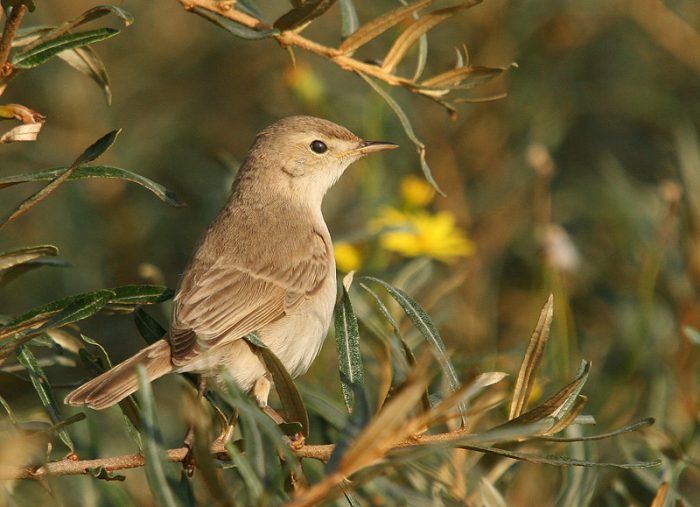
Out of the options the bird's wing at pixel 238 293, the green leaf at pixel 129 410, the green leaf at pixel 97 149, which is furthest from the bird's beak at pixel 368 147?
the green leaf at pixel 97 149

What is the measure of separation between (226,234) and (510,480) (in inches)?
65.5

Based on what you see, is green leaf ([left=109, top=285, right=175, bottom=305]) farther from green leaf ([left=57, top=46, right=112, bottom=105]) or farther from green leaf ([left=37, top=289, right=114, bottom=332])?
green leaf ([left=57, top=46, right=112, bottom=105])

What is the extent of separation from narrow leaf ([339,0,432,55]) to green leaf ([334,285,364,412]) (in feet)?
2.58

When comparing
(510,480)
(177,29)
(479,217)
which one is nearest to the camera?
(510,480)

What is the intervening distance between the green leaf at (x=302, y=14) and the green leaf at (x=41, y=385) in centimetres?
109

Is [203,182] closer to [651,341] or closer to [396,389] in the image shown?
[651,341]

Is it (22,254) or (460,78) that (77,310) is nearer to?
(22,254)

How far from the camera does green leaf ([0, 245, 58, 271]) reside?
2506 mm

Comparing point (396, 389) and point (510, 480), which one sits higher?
point (396, 389)

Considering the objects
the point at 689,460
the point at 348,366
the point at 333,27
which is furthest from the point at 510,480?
the point at 333,27

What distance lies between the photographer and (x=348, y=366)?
2.46 metres

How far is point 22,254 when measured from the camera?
2527mm

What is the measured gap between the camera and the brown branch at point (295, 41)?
2.65m

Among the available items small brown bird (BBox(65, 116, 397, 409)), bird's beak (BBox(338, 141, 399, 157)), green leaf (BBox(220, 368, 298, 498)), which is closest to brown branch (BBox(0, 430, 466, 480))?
green leaf (BBox(220, 368, 298, 498))
